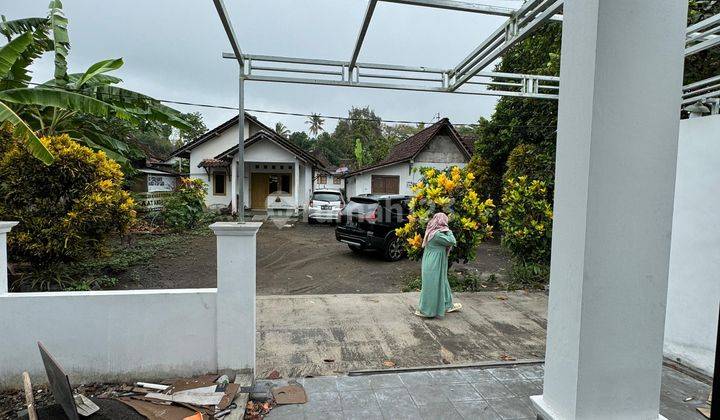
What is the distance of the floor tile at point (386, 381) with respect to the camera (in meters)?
3.39

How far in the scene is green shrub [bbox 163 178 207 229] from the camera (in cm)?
1346

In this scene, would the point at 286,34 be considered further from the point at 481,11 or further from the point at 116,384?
the point at 116,384

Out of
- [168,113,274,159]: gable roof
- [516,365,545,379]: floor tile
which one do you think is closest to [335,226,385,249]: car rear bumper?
[516,365,545,379]: floor tile

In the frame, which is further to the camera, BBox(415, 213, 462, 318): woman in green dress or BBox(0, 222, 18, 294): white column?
BBox(415, 213, 462, 318): woman in green dress

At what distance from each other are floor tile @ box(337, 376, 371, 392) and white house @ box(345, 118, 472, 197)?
15808mm

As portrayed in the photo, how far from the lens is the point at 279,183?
20.0 meters

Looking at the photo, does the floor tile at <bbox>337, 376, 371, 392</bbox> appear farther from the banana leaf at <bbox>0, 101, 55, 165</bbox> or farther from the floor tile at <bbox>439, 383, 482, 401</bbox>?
the banana leaf at <bbox>0, 101, 55, 165</bbox>

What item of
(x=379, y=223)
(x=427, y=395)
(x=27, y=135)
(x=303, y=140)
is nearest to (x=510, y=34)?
(x=427, y=395)

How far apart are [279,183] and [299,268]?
11.9 meters

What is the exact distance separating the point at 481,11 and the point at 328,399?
11.6 feet

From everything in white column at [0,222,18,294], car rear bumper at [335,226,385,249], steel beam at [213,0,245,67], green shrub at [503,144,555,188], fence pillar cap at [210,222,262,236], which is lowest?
car rear bumper at [335,226,385,249]

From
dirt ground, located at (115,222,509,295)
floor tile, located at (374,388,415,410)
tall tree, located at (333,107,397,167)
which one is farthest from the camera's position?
tall tree, located at (333,107,397,167)

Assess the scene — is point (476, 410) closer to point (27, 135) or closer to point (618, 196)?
point (618, 196)

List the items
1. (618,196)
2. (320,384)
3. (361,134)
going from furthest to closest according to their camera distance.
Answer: (361,134) < (320,384) < (618,196)
